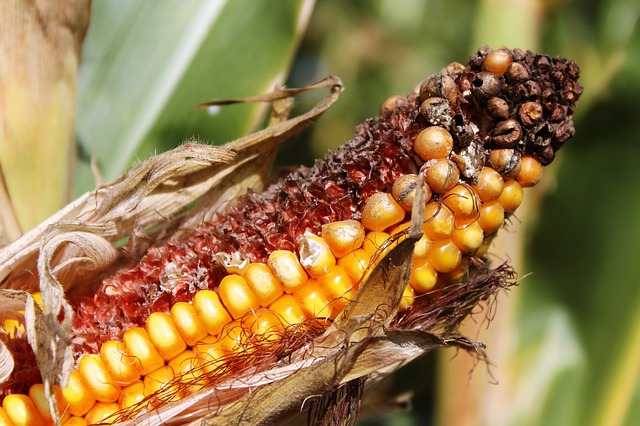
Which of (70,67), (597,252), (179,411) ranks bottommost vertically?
(597,252)

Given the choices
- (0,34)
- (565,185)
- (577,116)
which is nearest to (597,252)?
(565,185)

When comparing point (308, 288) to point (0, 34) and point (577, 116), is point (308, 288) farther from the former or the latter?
point (577, 116)

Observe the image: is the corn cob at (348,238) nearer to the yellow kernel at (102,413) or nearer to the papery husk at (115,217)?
the yellow kernel at (102,413)

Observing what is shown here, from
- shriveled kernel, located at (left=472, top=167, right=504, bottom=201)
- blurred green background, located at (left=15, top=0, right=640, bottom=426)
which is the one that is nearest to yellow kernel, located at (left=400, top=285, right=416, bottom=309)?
shriveled kernel, located at (left=472, top=167, right=504, bottom=201)

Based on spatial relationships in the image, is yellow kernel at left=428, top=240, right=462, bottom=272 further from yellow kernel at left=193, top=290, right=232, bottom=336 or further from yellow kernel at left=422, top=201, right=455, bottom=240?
yellow kernel at left=193, top=290, right=232, bottom=336

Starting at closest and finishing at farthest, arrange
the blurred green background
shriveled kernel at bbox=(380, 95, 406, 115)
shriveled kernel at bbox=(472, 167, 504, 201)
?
shriveled kernel at bbox=(472, 167, 504, 201) < shriveled kernel at bbox=(380, 95, 406, 115) < the blurred green background

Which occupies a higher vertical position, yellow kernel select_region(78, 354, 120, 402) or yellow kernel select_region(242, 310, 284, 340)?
yellow kernel select_region(78, 354, 120, 402)

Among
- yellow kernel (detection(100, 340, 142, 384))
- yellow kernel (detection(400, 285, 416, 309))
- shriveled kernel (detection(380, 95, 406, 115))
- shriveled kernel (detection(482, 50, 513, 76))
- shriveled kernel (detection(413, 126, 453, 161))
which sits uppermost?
shriveled kernel (detection(380, 95, 406, 115))

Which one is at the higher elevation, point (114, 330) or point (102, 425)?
point (114, 330)

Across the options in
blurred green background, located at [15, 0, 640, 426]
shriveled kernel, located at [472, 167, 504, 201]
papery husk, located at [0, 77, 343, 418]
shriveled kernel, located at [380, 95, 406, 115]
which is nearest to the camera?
papery husk, located at [0, 77, 343, 418]
